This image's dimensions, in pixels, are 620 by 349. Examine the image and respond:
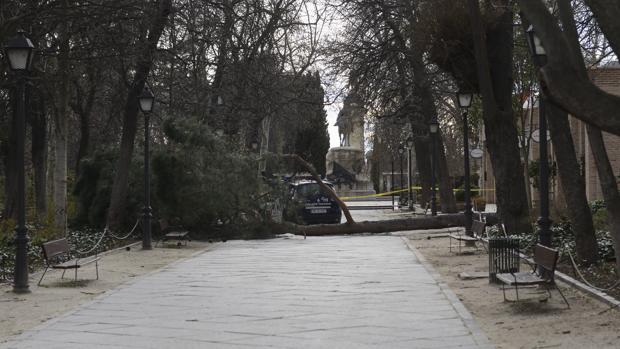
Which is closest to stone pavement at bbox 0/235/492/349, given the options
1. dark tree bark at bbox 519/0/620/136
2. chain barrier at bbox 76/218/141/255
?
chain barrier at bbox 76/218/141/255

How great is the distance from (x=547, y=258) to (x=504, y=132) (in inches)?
344

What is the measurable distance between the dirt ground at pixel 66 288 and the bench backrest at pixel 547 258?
5.97 metres

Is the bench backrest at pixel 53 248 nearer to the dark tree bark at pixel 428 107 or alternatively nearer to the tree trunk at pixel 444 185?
the dark tree bark at pixel 428 107

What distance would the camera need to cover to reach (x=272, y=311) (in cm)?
1031

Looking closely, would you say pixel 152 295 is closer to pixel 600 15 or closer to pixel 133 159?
pixel 600 15

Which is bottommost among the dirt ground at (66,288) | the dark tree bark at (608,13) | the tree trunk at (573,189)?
the dirt ground at (66,288)

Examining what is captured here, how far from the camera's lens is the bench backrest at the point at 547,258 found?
10.2m

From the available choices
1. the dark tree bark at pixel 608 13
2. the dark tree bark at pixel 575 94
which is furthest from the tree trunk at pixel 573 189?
the dark tree bark at pixel 575 94

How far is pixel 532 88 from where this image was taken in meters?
29.8

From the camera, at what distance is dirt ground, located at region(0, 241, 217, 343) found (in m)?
9.98

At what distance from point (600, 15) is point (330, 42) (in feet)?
76.5

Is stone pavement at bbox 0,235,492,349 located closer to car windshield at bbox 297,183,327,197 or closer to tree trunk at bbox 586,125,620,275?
tree trunk at bbox 586,125,620,275

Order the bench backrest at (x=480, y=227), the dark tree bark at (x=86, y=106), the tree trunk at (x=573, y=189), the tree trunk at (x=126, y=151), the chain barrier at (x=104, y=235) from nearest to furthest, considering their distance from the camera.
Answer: the tree trunk at (x=573, y=189) → the chain barrier at (x=104, y=235) → the bench backrest at (x=480, y=227) → the tree trunk at (x=126, y=151) → the dark tree bark at (x=86, y=106)

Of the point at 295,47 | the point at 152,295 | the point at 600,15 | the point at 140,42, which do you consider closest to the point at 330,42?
the point at 295,47
